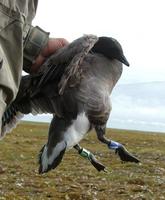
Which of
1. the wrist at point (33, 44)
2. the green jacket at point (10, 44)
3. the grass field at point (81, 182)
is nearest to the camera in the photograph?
the green jacket at point (10, 44)

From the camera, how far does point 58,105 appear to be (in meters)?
6.95

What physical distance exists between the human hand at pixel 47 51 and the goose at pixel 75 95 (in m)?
0.37

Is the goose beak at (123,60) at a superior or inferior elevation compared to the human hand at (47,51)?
inferior

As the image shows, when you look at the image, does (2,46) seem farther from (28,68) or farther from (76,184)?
(76,184)

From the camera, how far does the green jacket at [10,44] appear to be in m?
4.51

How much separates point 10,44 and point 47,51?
129 cm

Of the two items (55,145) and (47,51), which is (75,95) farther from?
(47,51)

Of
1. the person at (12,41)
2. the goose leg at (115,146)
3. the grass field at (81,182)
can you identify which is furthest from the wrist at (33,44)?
the grass field at (81,182)

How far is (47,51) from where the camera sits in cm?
585

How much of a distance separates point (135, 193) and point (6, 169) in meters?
5.47

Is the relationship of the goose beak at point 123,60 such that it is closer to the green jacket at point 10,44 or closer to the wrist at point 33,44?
the wrist at point 33,44

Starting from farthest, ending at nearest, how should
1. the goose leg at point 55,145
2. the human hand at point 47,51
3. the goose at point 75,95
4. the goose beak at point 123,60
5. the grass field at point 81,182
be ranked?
the grass field at point 81,182 < the goose beak at point 123,60 < the goose leg at point 55,145 < the goose at point 75,95 < the human hand at point 47,51

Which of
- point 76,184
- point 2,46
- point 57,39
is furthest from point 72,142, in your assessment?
point 76,184

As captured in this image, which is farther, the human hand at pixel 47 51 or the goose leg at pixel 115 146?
the goose leg at pixel 115 146
